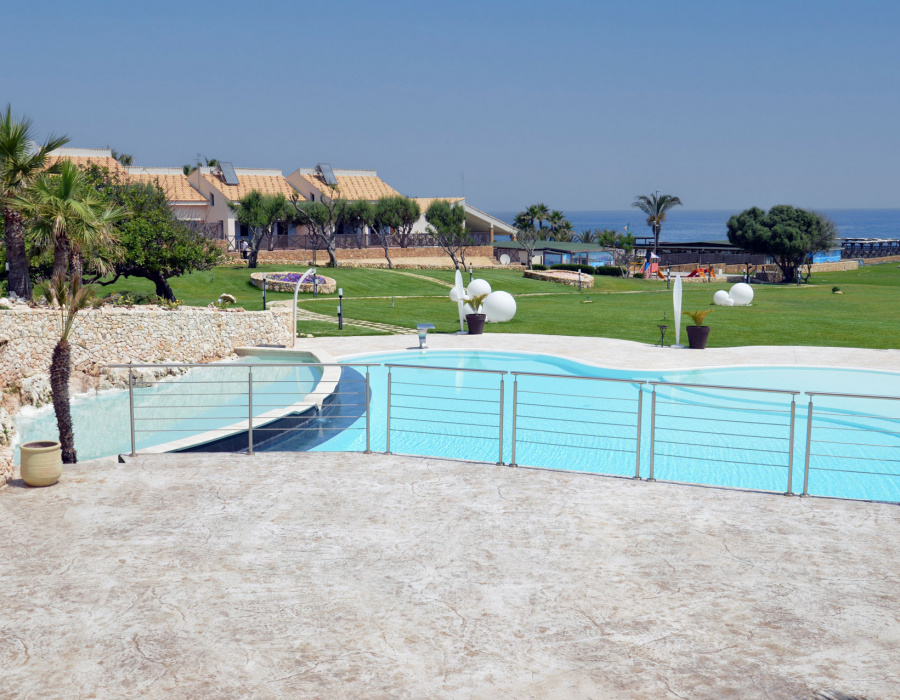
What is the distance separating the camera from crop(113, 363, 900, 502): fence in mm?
11023

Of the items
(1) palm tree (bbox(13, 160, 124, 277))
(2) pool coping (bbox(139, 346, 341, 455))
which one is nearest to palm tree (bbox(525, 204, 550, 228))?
(2) pool coping (bbox(139, 346, 341, 455))

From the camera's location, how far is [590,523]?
7672 millimetres

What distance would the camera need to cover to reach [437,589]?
20.6ft

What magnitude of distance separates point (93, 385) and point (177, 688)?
47.1 feet

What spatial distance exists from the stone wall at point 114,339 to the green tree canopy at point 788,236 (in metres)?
47.2

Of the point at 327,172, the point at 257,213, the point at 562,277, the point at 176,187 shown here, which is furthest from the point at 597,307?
the point at 176,187

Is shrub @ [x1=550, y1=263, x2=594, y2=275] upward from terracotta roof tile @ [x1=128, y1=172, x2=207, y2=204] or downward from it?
downward

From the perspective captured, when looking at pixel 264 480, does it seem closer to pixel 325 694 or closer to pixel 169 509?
pixel 169 509

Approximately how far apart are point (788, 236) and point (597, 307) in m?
32.5

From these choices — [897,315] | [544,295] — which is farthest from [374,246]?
[897,315]

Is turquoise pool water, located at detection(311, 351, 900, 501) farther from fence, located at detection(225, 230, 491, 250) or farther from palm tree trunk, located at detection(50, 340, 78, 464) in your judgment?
fence, located at detection(225, 230, 491, 250)

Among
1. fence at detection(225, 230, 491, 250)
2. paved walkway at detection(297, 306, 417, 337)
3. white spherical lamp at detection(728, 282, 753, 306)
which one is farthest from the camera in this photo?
fence at detection(225, 230, 491, 250)

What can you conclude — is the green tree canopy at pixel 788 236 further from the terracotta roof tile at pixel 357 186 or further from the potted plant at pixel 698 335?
the potted plant at pixel 698 335

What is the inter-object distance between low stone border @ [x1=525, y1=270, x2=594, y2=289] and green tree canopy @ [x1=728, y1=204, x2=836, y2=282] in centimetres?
1959
